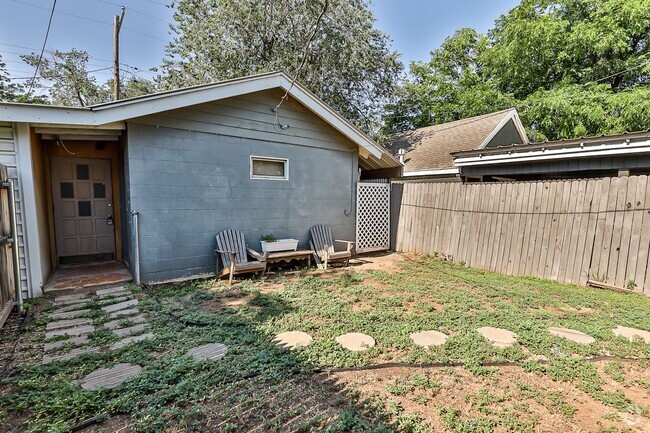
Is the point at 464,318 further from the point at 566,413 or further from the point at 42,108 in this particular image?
the point at 42,108

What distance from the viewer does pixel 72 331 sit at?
336 centimetres

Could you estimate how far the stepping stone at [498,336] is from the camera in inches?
124

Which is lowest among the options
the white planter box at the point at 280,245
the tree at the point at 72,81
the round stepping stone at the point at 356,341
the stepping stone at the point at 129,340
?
the stepping stone at the point at 129,340

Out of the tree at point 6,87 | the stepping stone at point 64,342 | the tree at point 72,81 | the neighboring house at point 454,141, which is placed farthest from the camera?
the tree at point 72,81

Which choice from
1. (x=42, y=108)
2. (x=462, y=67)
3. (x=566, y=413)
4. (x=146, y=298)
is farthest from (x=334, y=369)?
(x=462, y=67)

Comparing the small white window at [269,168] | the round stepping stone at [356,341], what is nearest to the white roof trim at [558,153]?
the small white window at [269,168]

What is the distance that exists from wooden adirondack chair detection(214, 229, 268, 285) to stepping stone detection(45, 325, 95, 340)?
2.07 meters

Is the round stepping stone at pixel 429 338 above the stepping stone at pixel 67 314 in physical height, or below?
above

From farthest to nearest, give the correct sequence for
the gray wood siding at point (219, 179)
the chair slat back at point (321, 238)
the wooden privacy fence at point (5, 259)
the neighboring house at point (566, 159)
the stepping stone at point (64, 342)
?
the chair slat back at point (321, 238), the neighboring house at point (566, 159), the gray wood siding at point (219, 179), the wooden privacy fence at point (5, 259), the stepping stone at point (64, 342)

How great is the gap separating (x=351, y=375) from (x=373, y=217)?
582cm

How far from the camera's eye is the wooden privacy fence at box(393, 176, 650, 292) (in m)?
4.79

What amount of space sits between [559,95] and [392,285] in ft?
43.6

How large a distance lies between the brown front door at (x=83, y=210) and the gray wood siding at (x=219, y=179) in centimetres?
182

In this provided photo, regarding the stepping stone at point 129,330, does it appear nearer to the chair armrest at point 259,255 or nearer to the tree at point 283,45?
the chair armrest at point 259,255
